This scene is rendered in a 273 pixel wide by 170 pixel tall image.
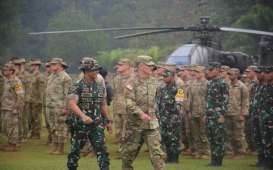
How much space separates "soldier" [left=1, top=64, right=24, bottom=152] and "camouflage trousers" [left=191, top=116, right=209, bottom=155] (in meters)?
3.44

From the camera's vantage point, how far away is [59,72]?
45.0 ft

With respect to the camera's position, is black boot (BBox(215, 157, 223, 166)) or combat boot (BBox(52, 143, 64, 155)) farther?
combat boot (BBox(52, 143, 64, 155))

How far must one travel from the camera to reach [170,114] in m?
12.9

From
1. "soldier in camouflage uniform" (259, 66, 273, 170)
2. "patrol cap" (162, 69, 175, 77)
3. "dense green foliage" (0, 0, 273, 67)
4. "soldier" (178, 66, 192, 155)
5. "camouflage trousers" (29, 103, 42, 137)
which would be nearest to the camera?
"soldier in camouflage uniform" (259, 66, 273, 170)

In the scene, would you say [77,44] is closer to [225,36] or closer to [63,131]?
[225,36]

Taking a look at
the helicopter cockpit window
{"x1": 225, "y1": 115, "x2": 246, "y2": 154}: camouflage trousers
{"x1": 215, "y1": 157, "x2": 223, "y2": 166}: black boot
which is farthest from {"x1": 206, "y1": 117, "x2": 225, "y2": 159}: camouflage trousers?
the helicopter cockpit window

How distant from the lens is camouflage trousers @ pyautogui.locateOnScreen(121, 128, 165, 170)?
10.1m

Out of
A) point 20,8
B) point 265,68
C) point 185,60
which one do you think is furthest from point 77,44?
point 265,68

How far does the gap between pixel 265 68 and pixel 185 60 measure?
807 centimetres

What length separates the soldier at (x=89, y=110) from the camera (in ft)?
32.9

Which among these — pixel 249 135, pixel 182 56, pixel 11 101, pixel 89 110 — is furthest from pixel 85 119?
pixel 182 56

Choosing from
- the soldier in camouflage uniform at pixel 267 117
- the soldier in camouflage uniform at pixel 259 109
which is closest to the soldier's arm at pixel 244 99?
the soldier in camouflage uniform at pixel 259 109

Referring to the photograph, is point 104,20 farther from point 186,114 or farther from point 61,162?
point 61,162

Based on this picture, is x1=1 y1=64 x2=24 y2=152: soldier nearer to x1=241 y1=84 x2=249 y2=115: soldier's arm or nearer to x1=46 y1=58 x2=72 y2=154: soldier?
x1=46 y1=58 x2=72 y2=154: soldier
